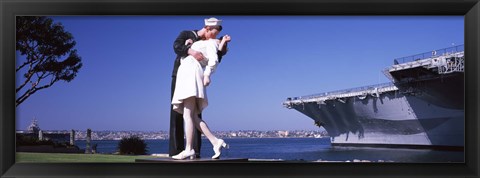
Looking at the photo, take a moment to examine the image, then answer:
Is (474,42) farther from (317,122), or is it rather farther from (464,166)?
(317,122)

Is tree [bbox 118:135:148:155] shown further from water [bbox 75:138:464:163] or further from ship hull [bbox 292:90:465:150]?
ship hull [bbox 292:90:465:150]

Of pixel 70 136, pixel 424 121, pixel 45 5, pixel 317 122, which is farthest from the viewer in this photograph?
pixel 317 122

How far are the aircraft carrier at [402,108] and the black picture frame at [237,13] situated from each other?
6071 millimetres

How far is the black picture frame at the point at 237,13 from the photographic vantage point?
605cm

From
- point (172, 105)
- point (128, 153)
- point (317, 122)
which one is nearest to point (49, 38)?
point (128, 153)

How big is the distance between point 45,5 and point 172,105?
5.48 ft

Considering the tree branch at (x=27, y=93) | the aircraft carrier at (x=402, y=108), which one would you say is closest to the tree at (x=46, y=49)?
the tree branch at (x=27, y=93)

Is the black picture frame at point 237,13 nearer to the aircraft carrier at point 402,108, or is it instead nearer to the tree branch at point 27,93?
the tree branch at point 27,93

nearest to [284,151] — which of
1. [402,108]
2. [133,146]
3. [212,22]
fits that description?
[133,146]

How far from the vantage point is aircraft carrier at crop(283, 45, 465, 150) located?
45.3ft

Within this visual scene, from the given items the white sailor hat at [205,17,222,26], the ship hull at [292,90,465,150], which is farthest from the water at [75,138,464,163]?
the white sailor hat at [205,17,222,26]

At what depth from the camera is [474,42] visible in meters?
6.18

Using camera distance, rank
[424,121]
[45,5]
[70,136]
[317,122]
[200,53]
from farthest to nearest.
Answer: [317,122] → [424,121] → [70,136] → [200,53] → [45,5]

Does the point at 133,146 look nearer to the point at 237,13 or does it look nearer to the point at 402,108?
the point at 237,13
